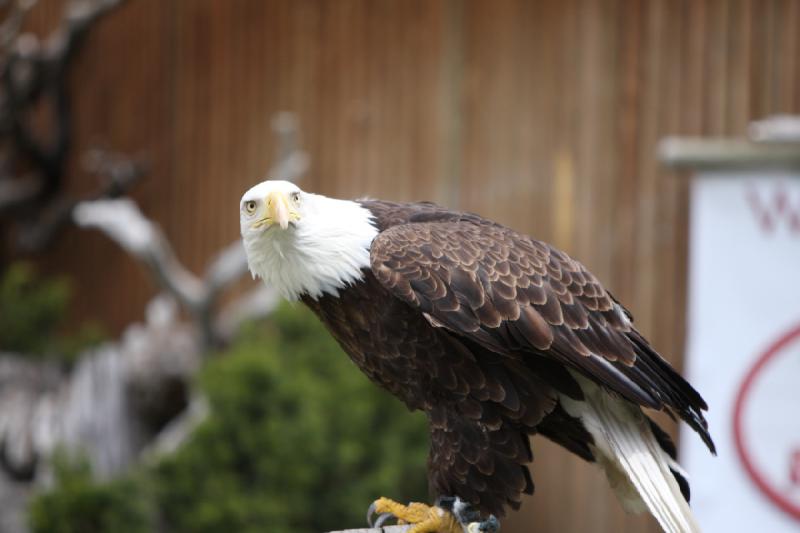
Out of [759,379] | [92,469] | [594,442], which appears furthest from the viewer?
[92,469]

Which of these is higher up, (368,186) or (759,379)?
(368,186)

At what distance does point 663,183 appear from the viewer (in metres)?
5.54

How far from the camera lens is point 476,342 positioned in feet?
8.67

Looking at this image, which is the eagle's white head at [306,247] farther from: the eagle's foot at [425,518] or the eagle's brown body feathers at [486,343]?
the eagle's foot at [425,518]

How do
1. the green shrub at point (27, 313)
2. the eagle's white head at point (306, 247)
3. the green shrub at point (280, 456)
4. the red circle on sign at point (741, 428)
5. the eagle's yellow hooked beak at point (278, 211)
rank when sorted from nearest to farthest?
the eagle's yellow hooked beak at point (278, 211) < the eagle's white head at point (306, 247) < the red circle on sign at point (741, 428) < the green shrub at point (280, 456) < the green shrub at point (27, 313)

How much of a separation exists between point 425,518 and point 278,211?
0.79 m

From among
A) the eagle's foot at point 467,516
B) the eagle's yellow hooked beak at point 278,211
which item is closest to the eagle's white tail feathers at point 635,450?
the eagle's foot at point 467,516

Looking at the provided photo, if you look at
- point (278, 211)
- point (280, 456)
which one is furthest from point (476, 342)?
point (280, 456)

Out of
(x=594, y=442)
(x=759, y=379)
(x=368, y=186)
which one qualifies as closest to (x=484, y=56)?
(x=368, y=186)

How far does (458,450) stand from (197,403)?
362 centimetres

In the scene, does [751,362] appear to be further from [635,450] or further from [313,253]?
[313,253]

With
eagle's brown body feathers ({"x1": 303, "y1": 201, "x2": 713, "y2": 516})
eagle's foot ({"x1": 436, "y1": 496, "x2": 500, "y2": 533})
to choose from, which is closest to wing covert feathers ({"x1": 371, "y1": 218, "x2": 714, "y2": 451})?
eagle's brown body feathers ({"x1": 303, "y1": 201, "x2": 713, "y2": 516})

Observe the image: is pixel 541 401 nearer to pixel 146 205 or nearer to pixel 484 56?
pixel 484 56

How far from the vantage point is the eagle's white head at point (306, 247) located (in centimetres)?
262
